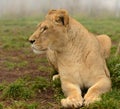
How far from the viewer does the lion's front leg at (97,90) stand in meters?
4.43

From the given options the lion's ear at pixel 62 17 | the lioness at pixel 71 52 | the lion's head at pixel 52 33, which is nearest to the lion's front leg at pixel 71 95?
the lioness at pixel 71 52

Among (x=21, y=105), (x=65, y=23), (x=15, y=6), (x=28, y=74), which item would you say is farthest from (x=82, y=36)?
(x=15, y=6)

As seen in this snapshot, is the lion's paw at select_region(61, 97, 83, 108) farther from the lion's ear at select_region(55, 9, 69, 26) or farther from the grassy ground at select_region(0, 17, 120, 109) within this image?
the lion's ear at select_region(55, 9, 69, 26)

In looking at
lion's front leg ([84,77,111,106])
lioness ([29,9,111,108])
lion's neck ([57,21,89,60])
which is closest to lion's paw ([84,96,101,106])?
lion's front leg ([84,77,111,106])

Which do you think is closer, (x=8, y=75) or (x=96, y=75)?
(x=96, y=75)

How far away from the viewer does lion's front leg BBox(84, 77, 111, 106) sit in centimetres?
443

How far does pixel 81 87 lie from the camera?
489 centimetres

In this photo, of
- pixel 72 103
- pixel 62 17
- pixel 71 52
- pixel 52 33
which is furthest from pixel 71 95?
pixel 62 17

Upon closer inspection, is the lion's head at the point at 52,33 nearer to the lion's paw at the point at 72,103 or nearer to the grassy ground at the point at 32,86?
the grassy ground at the point at 32,86

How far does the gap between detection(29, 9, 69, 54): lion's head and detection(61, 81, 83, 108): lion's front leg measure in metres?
0.47

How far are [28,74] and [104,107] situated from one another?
225 centimetres

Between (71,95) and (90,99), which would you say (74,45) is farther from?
(90,99)

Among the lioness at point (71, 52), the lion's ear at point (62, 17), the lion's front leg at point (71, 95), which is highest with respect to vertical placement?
the lion's ear at point (62, 17)

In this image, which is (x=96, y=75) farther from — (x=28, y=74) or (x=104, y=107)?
(x=28, y=74)
